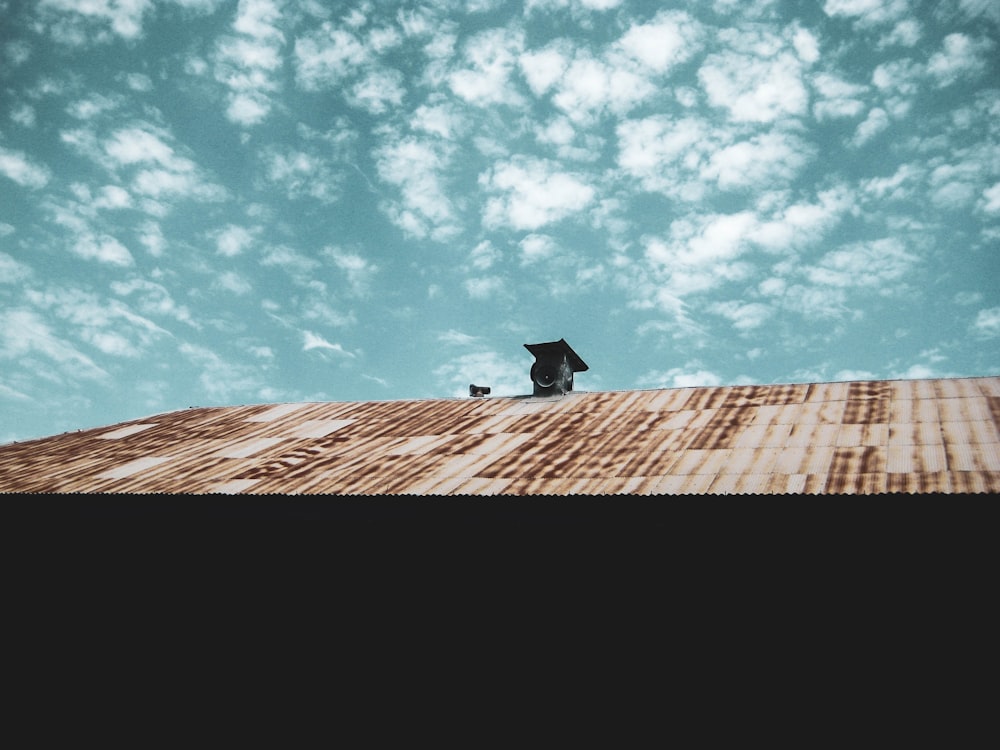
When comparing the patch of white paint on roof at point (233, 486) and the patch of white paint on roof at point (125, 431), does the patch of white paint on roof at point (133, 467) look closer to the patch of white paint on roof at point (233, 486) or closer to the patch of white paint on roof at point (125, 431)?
the patch of white paint on roof at point (233, 486)

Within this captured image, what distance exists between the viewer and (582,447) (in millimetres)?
7602

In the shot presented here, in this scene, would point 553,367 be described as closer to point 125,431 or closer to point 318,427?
point 318,427

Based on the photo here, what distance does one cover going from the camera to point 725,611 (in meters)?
5.52

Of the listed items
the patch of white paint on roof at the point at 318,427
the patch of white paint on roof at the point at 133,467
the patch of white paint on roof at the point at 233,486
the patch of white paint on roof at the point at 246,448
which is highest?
the patch of white paint on roof at the point at 318,427

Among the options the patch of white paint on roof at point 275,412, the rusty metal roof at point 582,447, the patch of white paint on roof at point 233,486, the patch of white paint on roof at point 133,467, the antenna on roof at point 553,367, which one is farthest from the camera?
the patch of white paint on roof at point 275,412

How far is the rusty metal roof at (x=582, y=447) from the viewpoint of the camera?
566cm

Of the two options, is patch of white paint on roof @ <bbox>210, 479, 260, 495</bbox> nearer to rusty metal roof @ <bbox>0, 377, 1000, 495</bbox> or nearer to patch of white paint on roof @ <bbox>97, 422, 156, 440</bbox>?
rusty metal roof @ <bbox>0, 377, 1000, 495</bbox>

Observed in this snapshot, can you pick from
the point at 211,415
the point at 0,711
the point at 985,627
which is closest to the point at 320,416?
the point at 211,415

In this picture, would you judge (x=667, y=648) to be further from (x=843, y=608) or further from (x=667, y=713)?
(x=843, y=608)

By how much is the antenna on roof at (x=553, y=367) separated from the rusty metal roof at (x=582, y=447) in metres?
0.30

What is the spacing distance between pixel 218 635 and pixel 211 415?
6.40m

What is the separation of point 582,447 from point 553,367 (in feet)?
12.7

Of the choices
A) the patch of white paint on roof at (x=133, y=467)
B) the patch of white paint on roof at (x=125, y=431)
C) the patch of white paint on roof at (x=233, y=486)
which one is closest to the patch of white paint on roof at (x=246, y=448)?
the patch of white paint on roof at (x=133, y=467)

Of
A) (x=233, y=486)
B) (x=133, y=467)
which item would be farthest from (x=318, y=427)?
(x=233, y=486)
